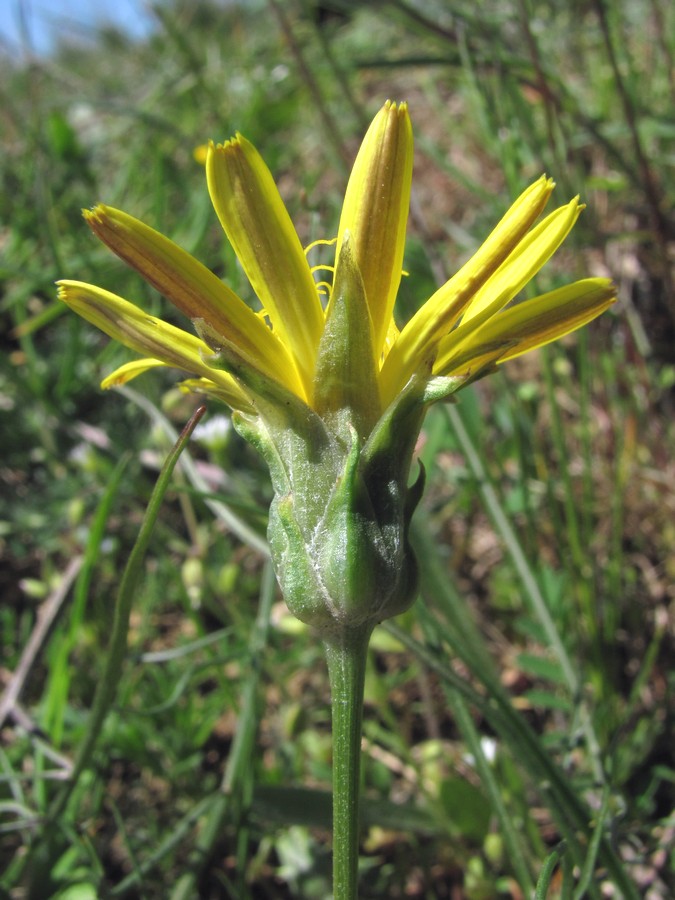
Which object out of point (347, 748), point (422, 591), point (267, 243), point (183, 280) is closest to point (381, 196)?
point (267, 243)

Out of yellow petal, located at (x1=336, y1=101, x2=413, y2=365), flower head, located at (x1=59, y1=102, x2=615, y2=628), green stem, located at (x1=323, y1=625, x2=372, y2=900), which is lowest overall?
green stem, located at (x1=323, y1=625, x2=372, y2=900)

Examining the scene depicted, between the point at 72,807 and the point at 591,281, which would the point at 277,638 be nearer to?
the point at 72,807

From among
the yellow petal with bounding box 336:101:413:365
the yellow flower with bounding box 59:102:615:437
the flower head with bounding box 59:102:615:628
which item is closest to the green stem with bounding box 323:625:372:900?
the flower head with bounding box 59:102:615:628

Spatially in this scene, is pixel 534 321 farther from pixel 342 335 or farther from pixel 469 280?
pixel 342 335

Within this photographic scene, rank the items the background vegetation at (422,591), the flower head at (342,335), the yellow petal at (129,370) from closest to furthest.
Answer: the flower head at (342,335), the yellow petal at (129,370), the background vegetation at (422,591)

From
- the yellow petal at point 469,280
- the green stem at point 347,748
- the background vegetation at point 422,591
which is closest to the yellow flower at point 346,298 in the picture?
the yellow petal at point 469,280

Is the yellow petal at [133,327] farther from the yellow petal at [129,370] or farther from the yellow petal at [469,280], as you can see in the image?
the yellow petal at [469,280]

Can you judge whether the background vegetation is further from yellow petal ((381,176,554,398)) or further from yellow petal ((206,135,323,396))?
yellow petal ((381,176,554,398))
